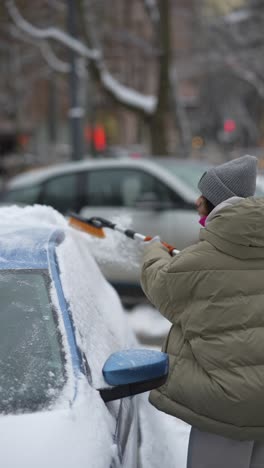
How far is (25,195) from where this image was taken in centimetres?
719

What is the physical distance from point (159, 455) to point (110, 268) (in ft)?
4.40

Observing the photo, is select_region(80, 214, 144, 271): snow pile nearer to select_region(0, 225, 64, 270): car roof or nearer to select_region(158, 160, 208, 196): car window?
select_region(0, 225, 64, 270): car roof

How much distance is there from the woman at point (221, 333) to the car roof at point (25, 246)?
0.52 metres

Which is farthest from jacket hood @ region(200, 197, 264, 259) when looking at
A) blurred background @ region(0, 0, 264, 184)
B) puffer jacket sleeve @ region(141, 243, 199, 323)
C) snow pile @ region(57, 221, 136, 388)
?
blurred background @ region(0, 0, 264, 184)

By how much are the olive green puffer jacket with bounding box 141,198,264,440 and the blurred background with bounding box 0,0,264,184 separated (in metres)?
8.86

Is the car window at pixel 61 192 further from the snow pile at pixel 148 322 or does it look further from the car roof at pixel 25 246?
the car roof at pixel 25 246

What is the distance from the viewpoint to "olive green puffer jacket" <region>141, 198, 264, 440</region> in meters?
1.93

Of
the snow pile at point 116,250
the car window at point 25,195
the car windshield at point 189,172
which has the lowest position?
the car window at point 25,195

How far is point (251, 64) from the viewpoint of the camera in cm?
1559

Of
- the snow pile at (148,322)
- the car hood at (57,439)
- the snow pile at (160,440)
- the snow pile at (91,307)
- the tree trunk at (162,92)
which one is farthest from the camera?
the tree trunk at (162,92)

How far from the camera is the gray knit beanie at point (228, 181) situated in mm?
2203

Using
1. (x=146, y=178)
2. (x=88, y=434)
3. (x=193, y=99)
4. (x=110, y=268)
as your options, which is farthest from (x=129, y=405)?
(x=193, y=99)

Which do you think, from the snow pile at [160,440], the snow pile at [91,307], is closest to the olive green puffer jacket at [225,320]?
the snow pile at [91,307]

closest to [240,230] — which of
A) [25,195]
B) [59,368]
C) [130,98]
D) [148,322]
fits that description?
[59,368]
